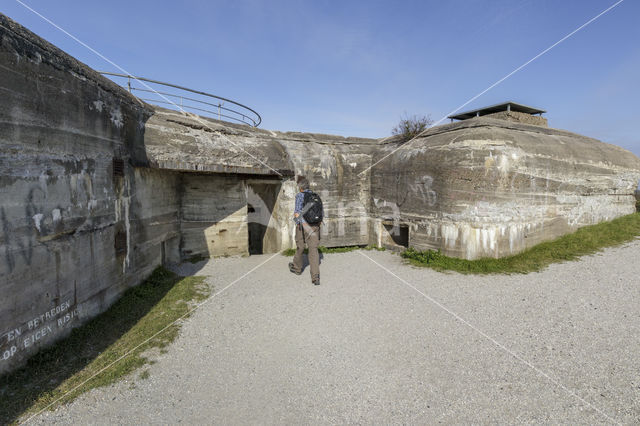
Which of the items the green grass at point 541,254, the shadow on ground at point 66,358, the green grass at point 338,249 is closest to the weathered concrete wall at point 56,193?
Answer: the shadow on ground at point 66,358

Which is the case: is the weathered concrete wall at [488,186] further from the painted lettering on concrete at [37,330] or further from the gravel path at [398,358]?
the painted lettering on concrete at [37,330]

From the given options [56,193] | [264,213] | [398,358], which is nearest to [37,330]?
[56,193]

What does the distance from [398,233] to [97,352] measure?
23.5 feet

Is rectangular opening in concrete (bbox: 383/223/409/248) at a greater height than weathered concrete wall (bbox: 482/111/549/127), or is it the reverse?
weathered concrete wall (bbox: 482/111/549/127)

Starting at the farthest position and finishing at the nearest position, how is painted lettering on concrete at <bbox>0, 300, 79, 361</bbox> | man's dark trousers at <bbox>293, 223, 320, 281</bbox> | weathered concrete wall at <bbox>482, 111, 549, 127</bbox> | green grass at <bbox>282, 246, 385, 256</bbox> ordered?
1. weathered concrete wall at <bbox>482, 111, 549, 127</bbox>
2. green grass at <bbox>282, 246, 385, 256</bbox>
3. man's dark trousers at <bbox>293, 223, 320, 281</bbox>
4. painted lettering on concrete at <bbox>0, 300, 79, 361</bbox>

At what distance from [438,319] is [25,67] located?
581cm

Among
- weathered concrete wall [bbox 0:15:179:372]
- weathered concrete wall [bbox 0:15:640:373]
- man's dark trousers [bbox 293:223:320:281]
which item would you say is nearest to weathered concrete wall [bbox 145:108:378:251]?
weathered concrete wall [bbox 0:15:640:373]

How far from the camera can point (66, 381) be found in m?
2.95

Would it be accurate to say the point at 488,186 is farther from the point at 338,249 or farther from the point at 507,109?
the point at 507,109

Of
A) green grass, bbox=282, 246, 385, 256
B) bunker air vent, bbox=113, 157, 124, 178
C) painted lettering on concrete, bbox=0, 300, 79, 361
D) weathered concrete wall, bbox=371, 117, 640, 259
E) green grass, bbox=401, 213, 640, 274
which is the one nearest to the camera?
painted lettering on concrete, bbox=0, 300, 79, 361

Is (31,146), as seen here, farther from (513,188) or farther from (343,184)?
(513,188)

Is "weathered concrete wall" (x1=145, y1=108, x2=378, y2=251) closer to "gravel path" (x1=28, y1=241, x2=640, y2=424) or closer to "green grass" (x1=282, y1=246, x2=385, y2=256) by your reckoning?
"green grass" (x1=282, y1=246, x2=385, y2=256)

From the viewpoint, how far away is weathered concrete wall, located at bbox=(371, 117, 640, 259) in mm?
6789

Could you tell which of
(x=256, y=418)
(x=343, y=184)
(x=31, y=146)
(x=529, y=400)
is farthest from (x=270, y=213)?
(x=529, y=400)
